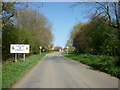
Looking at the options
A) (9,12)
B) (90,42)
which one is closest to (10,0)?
(9,12)

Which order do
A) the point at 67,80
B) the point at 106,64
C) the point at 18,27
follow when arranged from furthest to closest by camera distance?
the point at 18,27 → the point at 106,64 → the point at 67,80

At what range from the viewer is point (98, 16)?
2067cm

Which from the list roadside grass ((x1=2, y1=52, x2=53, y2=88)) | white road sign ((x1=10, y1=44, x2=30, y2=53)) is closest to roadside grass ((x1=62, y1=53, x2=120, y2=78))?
roadside grass ((x1=2, y1=52, x2=53, y2=88))

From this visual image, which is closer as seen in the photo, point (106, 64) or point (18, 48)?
point (106, 64)

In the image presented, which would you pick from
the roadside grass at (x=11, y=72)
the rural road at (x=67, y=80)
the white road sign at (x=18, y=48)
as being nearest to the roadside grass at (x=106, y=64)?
the rural road at (x=67, y=80)

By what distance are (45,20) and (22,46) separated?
1168 inches

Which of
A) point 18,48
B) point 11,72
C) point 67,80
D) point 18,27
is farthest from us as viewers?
point 18,27

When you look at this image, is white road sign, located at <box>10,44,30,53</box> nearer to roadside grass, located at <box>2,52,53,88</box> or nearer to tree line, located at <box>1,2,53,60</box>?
tree line, located at <box>1,2,53,60</box>

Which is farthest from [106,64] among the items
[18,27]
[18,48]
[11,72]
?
[18,27]

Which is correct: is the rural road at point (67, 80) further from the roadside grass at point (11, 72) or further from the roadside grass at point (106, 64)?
the roadside grass at point (106, 64)

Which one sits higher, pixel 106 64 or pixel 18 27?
pixel 18 27

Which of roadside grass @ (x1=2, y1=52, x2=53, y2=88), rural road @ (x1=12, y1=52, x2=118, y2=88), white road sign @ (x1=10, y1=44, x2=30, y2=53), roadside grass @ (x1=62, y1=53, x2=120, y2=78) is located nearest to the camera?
rural road @ (x1=12, y1=52, x2=118, y2=88)

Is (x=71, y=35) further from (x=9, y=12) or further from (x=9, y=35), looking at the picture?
(x=9, y=12)

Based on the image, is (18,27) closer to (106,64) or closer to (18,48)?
(18,48)
